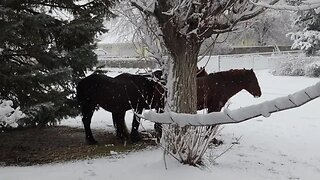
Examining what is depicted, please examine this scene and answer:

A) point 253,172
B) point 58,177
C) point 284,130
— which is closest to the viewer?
point 58,177

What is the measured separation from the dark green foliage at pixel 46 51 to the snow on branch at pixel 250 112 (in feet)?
16.6

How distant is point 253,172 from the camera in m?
6.74

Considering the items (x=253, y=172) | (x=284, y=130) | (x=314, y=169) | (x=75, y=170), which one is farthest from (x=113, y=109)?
(x=284, y=130)

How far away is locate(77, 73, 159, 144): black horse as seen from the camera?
8227 millimetres

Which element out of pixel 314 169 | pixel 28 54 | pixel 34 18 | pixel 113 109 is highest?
pixel 34 18

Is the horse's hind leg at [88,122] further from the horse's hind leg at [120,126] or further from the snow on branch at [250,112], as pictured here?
the snow on branch at [250,112]

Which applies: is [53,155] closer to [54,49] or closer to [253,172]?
[54,49]

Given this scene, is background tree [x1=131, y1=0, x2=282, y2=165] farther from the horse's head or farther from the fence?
the fence

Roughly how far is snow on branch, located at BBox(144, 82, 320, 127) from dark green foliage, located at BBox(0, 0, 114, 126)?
5046 mm

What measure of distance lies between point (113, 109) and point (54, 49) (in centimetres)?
158

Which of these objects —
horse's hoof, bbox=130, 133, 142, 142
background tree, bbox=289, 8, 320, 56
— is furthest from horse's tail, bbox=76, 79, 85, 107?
background tree, bbox=289, 8, 320, 56

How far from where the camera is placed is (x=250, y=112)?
221cm

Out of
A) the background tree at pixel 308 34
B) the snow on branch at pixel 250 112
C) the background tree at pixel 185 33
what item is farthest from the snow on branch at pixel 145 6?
the background tree at pixel 308 34

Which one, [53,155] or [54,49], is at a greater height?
[54,49]
